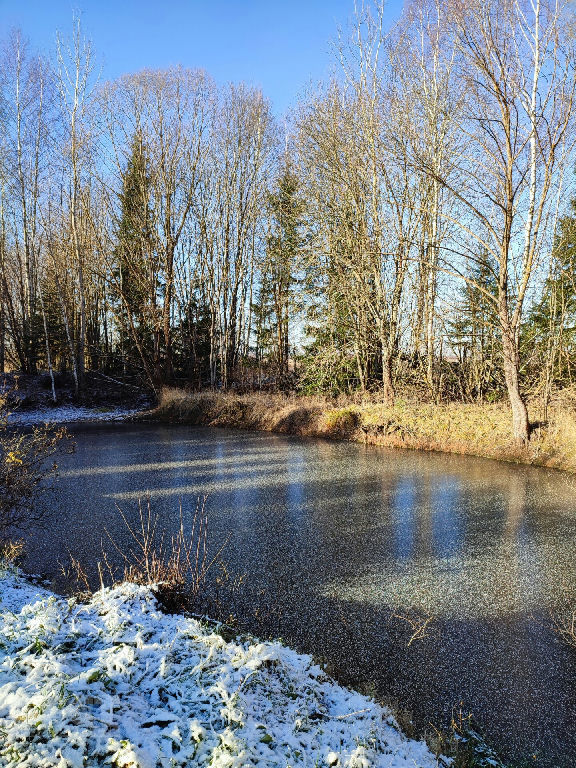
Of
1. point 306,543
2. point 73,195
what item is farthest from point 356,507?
point 73,195

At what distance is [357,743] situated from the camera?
2293mm

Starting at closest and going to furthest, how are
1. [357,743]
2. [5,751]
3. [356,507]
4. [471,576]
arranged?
[5,751]
[357,743]
[471,576]
[356,507]

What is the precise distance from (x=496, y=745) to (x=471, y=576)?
7.77 feet

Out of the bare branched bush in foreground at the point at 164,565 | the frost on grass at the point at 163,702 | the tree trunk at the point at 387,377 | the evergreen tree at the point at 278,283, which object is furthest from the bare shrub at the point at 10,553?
the evergreen tree at the point at 278,283

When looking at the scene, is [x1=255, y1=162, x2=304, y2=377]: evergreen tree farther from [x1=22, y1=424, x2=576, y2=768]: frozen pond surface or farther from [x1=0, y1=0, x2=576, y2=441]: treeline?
[x1=22, y1=424, x2=576, y2=768]: frozen pond surface

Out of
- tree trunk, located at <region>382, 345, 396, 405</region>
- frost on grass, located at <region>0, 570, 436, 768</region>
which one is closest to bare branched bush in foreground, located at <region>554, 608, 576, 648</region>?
frost on grass, located at <region>0, 570, 436, 768</region>

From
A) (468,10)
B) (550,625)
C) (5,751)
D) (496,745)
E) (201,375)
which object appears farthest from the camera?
(201,375)

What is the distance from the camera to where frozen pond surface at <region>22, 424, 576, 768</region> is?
3.22 metres

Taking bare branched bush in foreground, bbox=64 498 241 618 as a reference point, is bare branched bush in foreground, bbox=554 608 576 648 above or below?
below

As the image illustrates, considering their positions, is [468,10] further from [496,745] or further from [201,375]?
[201,375]

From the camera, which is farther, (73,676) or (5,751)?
(73,676)

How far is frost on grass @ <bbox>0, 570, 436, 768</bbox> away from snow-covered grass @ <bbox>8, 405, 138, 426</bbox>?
17792 millimetres

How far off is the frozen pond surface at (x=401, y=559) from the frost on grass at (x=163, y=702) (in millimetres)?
652

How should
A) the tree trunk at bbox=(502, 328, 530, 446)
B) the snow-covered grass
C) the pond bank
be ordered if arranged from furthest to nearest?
the snow-covered grass < the tree trunk at bbox=(502, 328, 530, 446) < the pond bank
